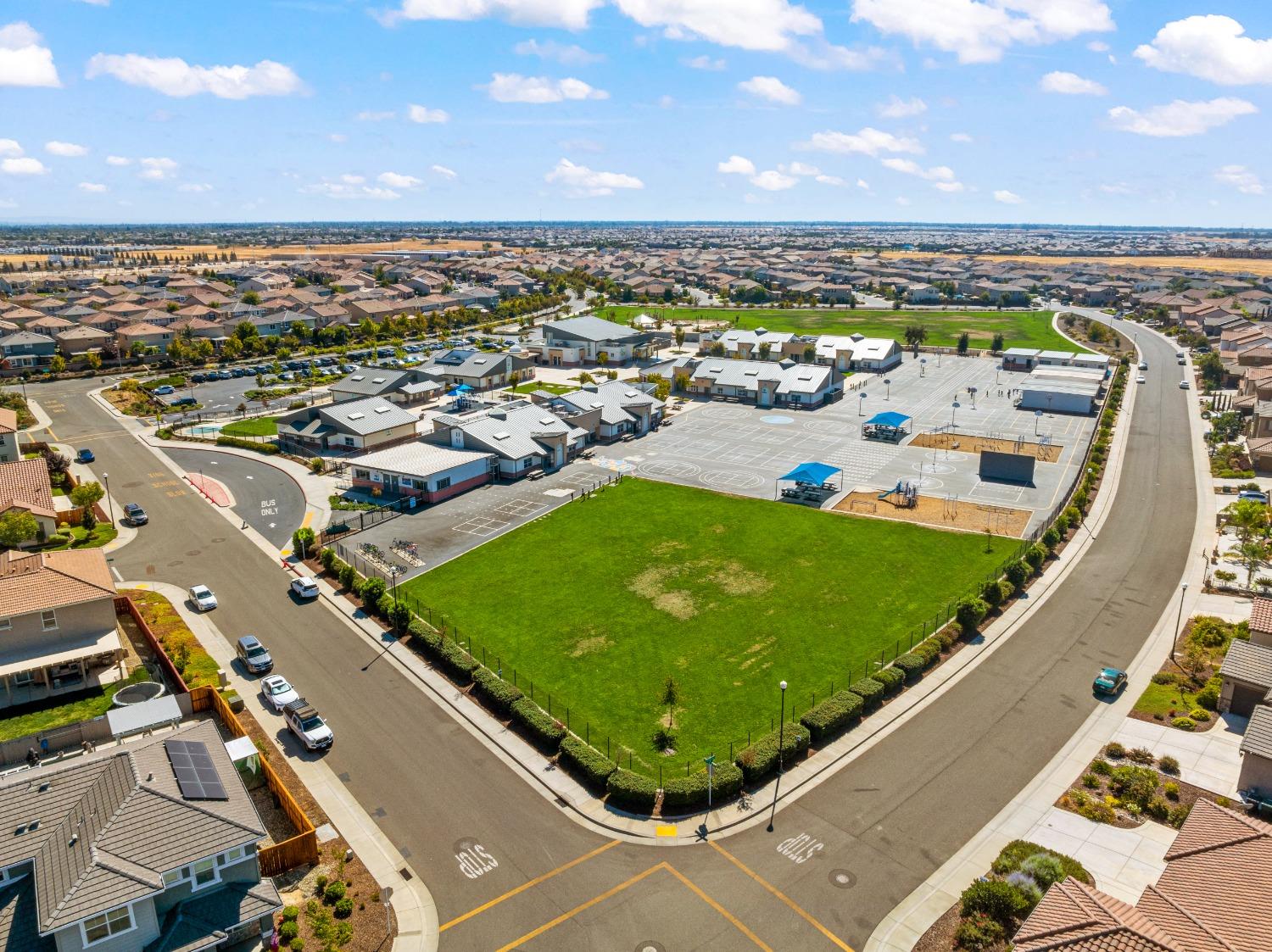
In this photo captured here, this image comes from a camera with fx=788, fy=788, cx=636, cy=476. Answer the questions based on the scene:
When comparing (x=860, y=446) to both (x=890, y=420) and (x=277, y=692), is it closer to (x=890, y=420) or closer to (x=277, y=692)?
(x=890, y=420)

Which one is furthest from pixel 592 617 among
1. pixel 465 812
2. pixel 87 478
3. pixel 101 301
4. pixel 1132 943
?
pixel 101 301

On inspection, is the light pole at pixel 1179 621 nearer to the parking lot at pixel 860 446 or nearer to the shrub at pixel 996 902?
the parking lot at pixel 860 446

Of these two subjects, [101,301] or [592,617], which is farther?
[101,301]

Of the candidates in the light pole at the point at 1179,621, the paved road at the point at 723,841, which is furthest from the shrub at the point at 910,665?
the light pole at the point at 1179,621

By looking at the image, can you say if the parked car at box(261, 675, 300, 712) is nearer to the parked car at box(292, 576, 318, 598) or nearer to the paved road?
the paved road

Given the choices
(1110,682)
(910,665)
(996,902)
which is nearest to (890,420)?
(1110,682)

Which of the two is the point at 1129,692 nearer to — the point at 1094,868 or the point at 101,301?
the point at 1094,868

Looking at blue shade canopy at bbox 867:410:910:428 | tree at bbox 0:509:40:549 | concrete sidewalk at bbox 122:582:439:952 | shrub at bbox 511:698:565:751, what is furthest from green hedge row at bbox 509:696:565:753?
blue shade canopy at bbox 867:410:910:428
